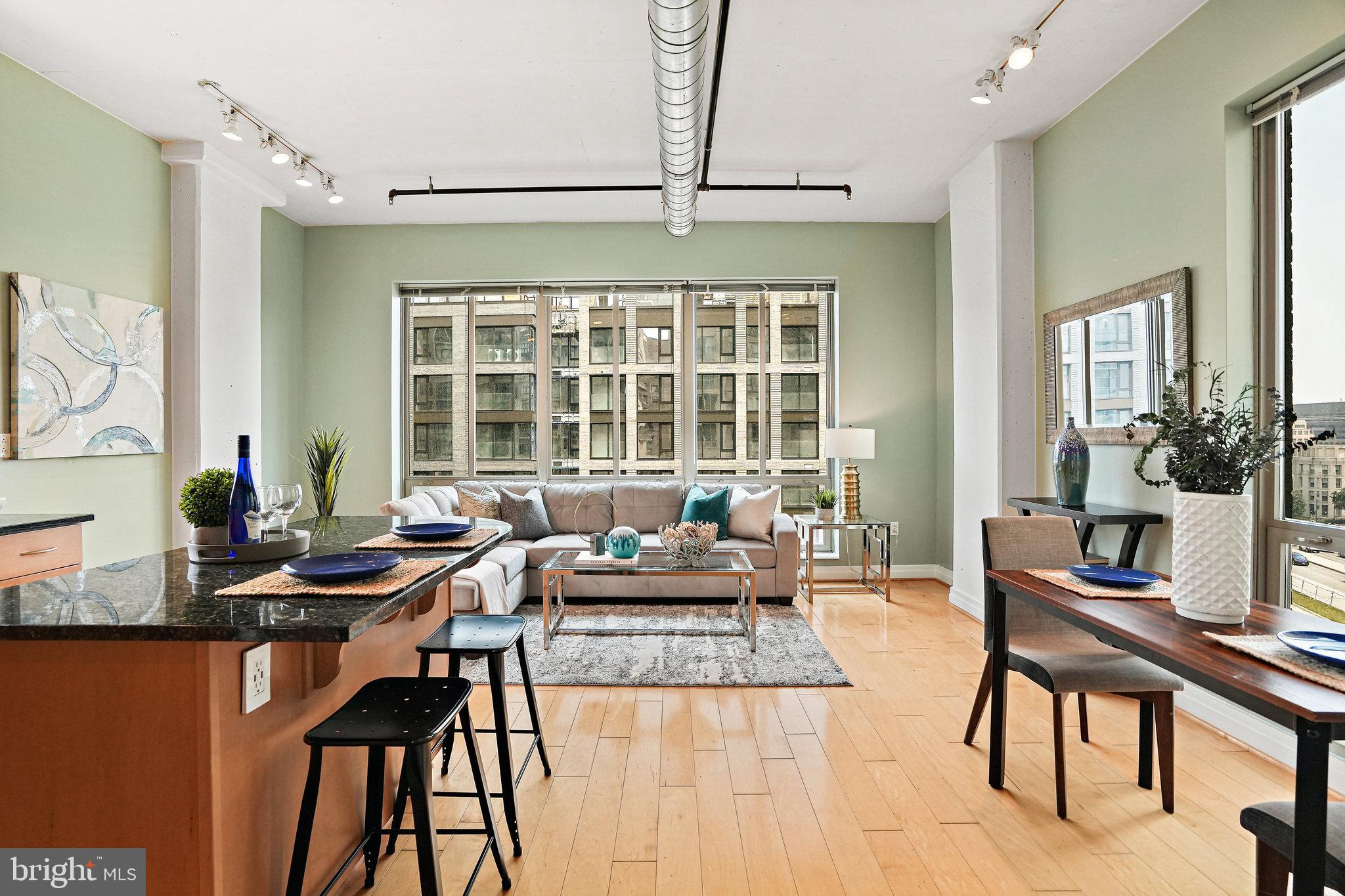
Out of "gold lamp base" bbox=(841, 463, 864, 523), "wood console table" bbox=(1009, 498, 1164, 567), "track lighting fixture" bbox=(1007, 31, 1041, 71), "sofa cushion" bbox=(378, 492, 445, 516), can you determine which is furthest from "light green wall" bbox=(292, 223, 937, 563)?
"track lighting fixture" bbox=(1007, 31, 1041, 71)

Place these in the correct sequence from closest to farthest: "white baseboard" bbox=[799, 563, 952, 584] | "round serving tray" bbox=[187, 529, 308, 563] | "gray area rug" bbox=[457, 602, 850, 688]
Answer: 1. "round serving tray" bbox=[187, 529, 308, 563]
2. "gray area rug" bbox=[457, 602, 850, 688]
3. "white baseboard" bbox=[799, 563, 952, 584]

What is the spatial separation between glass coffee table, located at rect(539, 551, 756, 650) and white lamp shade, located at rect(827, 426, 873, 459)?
1.44 m

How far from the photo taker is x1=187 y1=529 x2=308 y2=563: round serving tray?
1.73m

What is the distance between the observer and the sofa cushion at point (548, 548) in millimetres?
4840

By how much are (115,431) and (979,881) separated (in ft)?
14.7

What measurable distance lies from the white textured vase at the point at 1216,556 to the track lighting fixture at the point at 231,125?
14.8 ft

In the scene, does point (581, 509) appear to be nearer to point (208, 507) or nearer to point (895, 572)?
point (895, 572)

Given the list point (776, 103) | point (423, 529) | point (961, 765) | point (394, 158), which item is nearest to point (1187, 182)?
point (776, 103)

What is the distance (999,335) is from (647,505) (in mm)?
2794

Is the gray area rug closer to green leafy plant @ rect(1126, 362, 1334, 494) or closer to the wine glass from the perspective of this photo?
the wine glass

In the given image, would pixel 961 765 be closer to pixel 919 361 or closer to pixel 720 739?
pixel 720 739

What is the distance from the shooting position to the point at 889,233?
5762 millimetres

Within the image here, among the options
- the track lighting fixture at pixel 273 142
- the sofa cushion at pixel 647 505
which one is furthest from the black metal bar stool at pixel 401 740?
the sofa cushion at pixel 647 505

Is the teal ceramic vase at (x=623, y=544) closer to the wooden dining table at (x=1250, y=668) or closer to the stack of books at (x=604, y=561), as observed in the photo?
the stack of books at (x=604, y=561)
